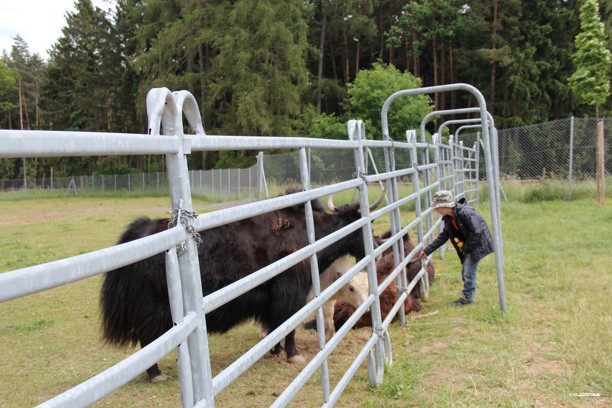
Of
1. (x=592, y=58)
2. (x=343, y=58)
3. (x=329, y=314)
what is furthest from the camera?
(x=343, y=58)

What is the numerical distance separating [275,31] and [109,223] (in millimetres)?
15346

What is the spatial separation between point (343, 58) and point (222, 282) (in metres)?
32.8

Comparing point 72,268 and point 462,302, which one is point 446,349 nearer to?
point 462,302

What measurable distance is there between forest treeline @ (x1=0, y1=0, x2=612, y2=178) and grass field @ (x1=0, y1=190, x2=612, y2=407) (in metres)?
16.9

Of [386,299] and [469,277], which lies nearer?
[386,299]

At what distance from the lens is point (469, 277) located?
218 inches

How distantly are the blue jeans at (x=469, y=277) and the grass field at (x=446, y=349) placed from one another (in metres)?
0.12

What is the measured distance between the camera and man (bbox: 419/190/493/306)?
5496mm

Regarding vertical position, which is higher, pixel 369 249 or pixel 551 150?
pixel 551 150

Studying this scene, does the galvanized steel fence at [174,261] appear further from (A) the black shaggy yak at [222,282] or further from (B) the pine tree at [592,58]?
(B) the pine tree at [592,58]

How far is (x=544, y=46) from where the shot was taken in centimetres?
3012

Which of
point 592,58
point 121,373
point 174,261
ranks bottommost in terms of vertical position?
point 121,373

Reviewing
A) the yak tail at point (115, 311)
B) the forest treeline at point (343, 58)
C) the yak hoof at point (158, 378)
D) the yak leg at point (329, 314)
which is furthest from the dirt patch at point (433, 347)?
the forest treeline at point (343, 58)

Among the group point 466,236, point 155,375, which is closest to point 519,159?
point 466,236
